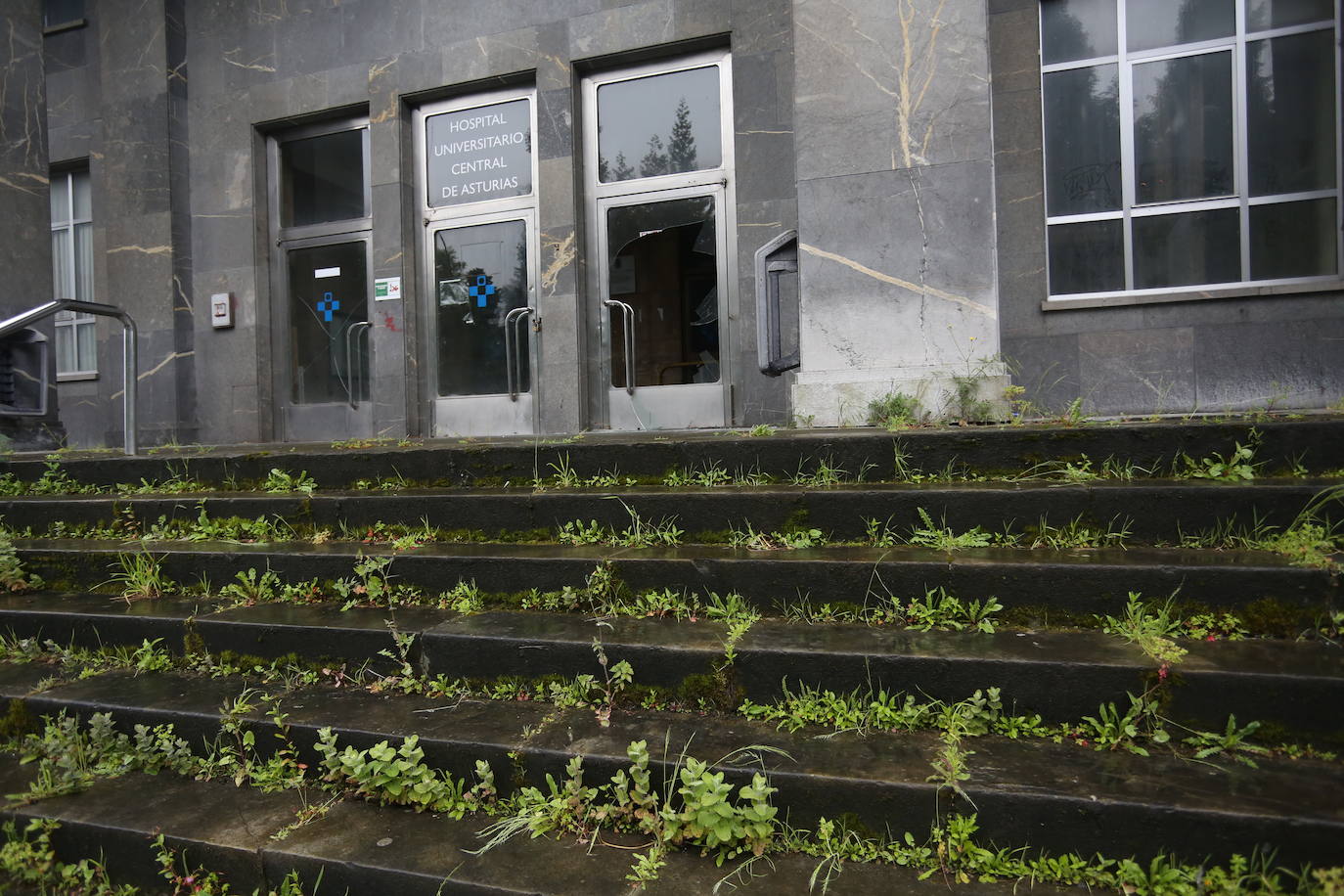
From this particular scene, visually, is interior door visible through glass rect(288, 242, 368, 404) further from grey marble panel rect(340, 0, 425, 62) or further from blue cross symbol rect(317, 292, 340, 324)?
grey marble panel rect(340, 0, 425, 62)

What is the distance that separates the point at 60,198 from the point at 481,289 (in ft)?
21.4

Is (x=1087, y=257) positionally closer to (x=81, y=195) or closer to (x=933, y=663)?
(x=933, y=663)

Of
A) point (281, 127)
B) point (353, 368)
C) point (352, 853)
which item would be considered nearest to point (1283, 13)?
point (352, 853)

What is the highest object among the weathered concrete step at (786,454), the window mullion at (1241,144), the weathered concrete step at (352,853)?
the window mullion at (1241,144)

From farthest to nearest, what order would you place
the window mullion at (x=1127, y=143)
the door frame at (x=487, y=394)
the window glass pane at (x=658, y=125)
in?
the door frame at (x=487, y=394)
the window glass pane at (x=658, y=125)
the window mullion at (x=1127, y=143)

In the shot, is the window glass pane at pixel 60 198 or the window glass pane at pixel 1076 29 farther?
the window glass pane at pixel 60 198

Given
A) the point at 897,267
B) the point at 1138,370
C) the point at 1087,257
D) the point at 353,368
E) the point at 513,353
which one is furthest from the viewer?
the point at 353,368

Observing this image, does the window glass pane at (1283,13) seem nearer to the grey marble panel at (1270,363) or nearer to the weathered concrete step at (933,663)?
the grey marble panel at (1270,363)

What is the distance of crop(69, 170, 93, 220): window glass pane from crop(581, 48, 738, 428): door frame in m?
7.09

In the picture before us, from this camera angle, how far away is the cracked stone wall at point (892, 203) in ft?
16.7

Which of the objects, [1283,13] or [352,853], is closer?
[352,853]

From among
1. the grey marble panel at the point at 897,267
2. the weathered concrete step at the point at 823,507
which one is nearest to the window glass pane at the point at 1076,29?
the grey marble panel at the point at 897,267

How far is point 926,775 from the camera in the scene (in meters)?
2.15

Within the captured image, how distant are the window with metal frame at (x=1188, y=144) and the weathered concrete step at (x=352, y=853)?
19.6 feet
